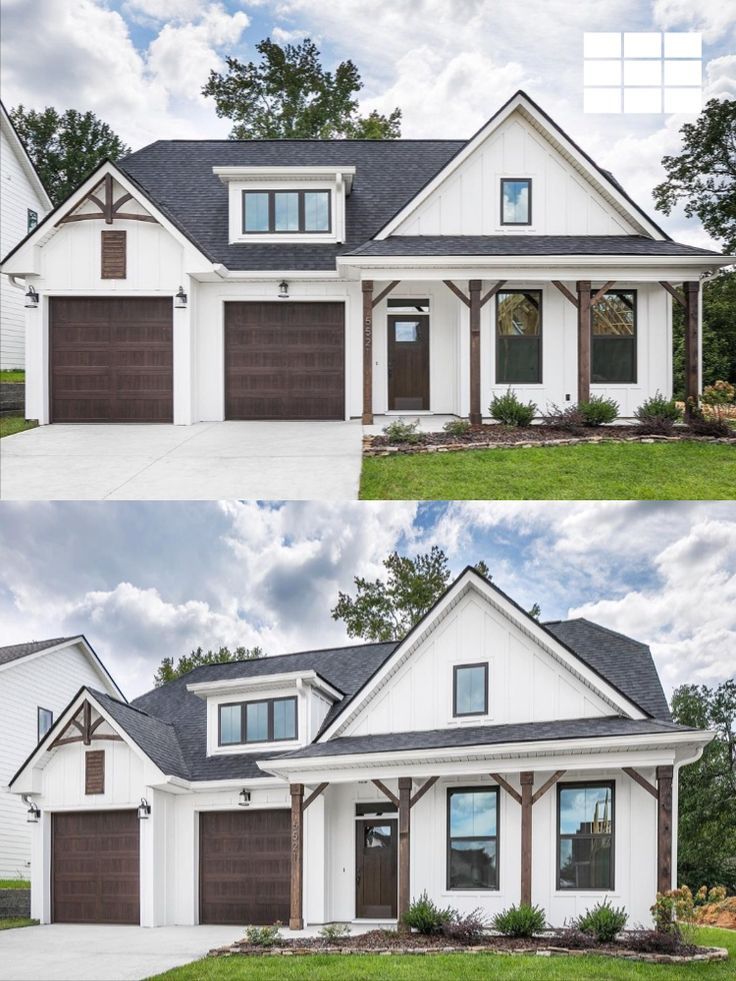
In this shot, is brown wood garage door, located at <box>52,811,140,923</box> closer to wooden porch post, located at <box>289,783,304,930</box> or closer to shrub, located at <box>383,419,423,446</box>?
wooden porch post, located at <box>289,783,304,930</box>

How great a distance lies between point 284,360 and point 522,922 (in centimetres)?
1127

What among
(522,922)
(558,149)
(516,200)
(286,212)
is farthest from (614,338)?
(522,922)

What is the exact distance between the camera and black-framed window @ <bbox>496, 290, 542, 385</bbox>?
19.1 metres

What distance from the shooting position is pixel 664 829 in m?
13.0

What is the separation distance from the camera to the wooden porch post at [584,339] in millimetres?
17859

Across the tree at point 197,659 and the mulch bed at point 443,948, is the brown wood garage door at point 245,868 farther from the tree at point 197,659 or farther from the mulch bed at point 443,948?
the tree at point 197,659

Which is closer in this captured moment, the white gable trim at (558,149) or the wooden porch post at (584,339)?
the wooden porch post at (584,339)

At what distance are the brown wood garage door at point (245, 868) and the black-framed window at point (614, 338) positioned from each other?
9921mm

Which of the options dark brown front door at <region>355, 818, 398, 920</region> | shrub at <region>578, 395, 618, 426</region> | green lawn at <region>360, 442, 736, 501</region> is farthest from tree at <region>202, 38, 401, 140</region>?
dark brown front door at <region>355, 818, 398, 920</region>

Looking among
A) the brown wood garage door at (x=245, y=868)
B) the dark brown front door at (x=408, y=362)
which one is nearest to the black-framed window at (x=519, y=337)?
the dark brown front door at (x=408, y=362)

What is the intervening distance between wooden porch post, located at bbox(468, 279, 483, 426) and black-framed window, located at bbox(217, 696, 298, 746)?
593 centimetres

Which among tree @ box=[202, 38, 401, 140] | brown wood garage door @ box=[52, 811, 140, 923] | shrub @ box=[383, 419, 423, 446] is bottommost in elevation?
brown wood garage door @ box=[52, 811, 140, 923]

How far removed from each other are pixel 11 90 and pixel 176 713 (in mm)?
19934

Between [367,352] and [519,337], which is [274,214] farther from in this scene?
[519,337]
